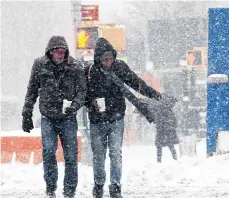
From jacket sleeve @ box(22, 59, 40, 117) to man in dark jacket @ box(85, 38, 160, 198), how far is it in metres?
0.52

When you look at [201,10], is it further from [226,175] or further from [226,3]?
[226,175]

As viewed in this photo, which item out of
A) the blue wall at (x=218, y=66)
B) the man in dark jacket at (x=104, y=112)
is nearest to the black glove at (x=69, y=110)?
the man in dark jacket at (x=104, y=112)

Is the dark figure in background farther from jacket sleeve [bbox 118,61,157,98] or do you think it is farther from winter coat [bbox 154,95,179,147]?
jacket sleeve [bbox 118,61,157,98]

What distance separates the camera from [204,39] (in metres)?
42.3

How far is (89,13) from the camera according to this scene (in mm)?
13672

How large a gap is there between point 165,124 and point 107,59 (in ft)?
27.8

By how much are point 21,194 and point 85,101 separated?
1398mm

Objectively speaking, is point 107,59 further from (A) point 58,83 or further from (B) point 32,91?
(B) point 32,91

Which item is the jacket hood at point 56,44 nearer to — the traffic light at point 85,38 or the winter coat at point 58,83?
the winter coat at point 58,83

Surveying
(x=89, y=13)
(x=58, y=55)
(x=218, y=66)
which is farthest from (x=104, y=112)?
(x=89, y=13)

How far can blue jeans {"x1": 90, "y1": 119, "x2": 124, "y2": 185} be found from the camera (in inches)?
264

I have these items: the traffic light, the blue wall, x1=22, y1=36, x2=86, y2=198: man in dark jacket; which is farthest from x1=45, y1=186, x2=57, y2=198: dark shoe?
the traffic light

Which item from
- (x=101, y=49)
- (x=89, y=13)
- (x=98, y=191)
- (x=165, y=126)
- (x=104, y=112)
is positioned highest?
(x=89, y=13)

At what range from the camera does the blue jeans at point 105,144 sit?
6.71 meters
